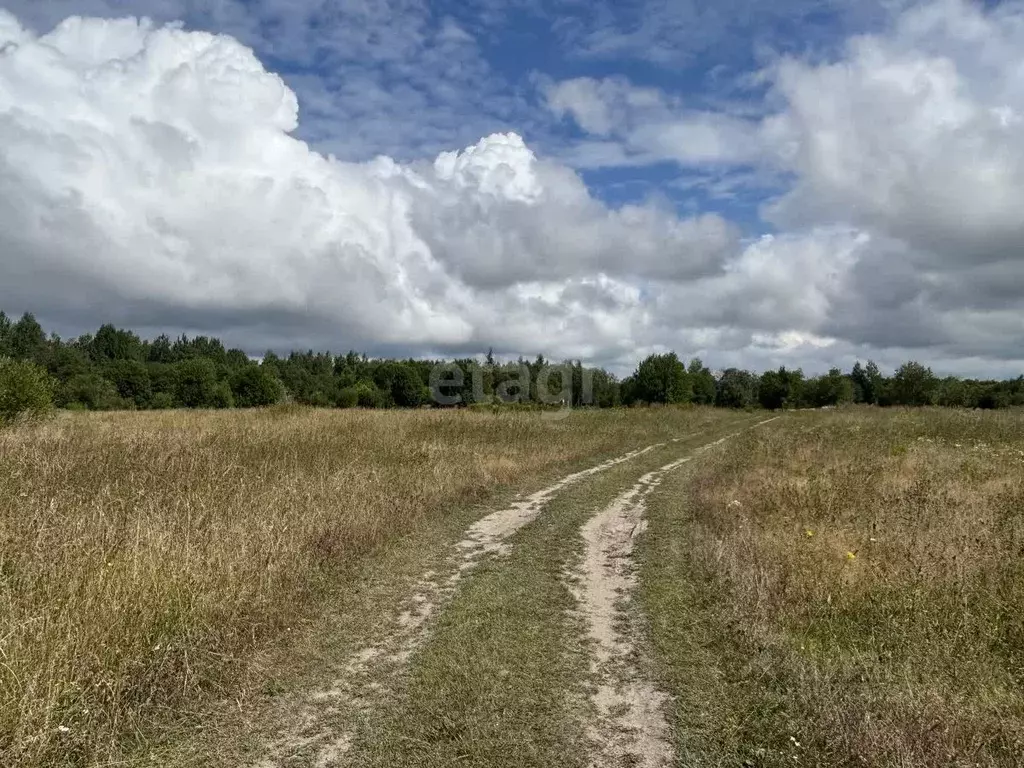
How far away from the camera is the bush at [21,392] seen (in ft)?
61.2

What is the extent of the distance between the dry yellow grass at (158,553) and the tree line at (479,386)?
40.5 metres

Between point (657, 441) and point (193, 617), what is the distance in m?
22.9

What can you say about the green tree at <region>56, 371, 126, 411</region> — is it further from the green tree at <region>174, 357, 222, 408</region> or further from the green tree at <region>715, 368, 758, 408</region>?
the green tree at <region>715, 368, 758, 408</region>

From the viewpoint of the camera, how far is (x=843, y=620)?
6.49 metres

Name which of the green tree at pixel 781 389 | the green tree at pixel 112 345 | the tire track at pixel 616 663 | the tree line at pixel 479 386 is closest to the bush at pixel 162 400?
the tree line at pixel 479 386

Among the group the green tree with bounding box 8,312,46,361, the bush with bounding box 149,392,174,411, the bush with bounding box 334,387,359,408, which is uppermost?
the green tree with bounding box 8,312,46,361

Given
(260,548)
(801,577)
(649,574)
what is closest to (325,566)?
(260,548)

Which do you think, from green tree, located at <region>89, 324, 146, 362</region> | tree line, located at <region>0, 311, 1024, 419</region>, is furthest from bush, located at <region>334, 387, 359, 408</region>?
green tree, located at <region>89, 324, 146, 362</region>

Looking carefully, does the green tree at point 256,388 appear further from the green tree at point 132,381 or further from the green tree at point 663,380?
the green tree at point 663,380

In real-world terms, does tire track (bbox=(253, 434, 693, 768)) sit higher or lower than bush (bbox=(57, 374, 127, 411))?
lower

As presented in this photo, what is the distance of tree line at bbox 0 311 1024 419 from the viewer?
64875 millimetres

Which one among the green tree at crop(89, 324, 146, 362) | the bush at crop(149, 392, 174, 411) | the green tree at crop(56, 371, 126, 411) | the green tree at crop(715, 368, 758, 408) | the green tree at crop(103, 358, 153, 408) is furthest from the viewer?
the green tree at crop(89, 324, 146, 362)

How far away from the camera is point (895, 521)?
32.3ft

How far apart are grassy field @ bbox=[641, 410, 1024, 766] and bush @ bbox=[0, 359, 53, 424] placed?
18.7m
